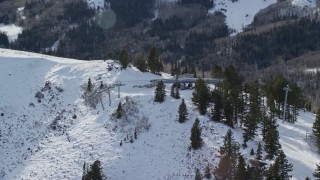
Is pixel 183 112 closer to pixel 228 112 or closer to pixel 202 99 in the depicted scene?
pixel 202 99

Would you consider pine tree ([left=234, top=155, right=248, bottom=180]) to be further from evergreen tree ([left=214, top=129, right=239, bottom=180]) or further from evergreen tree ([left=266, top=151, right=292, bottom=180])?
evergreen tree ([left=214, top=129, right=239, bottom=180])

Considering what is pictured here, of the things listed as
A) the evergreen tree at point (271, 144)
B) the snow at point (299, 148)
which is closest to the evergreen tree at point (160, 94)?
the snow at point (299, 148)

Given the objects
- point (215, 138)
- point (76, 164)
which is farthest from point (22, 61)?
point (215, 138)

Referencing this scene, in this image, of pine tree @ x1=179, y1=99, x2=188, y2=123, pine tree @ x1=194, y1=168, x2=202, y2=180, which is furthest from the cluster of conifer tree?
pine tree @ x1=179, y1=99, x2=188, y2=123

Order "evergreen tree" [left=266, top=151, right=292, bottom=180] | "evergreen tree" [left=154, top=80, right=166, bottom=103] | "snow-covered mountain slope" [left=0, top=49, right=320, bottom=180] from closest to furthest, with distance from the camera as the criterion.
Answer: "evergreen tree" [left=266, top=151, right=292, bottom=180], "snow-covered mountain slope" [left=0, top=49, right=320, bottom=180], "evergreen tree" [left=154, top=80, right=166, bottom=103]

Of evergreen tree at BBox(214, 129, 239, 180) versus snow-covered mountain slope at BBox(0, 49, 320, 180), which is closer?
evergreen tree at BBox(214, 129, 239, 180)

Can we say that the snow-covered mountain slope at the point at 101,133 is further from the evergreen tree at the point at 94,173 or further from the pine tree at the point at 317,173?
the evergreen tree at the point at 94,173

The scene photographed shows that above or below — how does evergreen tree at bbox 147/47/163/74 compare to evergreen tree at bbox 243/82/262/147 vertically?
above

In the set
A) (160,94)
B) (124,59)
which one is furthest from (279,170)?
(124,59)
